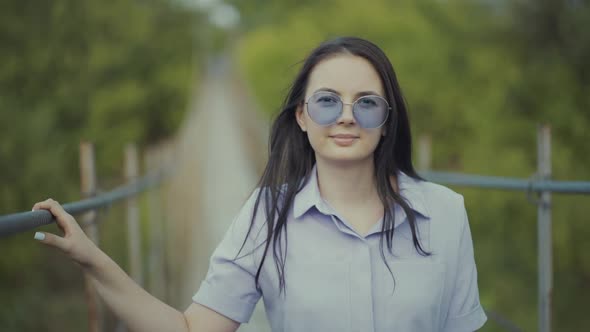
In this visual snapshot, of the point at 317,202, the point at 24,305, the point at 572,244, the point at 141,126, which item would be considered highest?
the point at 317,202

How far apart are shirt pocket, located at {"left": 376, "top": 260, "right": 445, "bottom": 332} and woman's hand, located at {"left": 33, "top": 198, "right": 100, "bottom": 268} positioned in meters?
0.62

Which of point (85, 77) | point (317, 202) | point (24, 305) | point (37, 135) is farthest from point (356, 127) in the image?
point (85, 77)

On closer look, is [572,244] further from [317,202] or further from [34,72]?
[317,202]

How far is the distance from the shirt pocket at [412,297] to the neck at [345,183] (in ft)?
0.64

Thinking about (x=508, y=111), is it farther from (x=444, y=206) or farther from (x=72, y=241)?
(x=72, y=241)

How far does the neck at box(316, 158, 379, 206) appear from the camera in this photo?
67.0 inches

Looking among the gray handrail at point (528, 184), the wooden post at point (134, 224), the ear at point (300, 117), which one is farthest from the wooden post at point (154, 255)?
the ear at point (300, 117)

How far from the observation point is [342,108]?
5.33ft

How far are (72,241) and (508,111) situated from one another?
7279 mm

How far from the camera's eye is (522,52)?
7.99 meters

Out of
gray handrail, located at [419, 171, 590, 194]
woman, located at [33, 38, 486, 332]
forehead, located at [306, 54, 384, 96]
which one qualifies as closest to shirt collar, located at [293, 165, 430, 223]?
woman, located at [33, 38, 486, 332]

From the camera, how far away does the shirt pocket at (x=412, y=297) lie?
1.57 meters

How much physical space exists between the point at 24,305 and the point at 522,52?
6044 millimetres

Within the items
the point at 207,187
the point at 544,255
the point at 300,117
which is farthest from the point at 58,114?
the point at 300,117
